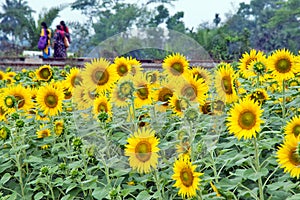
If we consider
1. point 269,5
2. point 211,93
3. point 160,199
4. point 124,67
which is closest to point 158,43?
point 124,67

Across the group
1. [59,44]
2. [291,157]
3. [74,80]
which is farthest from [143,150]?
[59,44]

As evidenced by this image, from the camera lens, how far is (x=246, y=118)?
139 cm

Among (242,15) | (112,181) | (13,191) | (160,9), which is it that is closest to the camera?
(112,181)

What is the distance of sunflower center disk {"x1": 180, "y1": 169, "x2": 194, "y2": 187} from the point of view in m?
1.37

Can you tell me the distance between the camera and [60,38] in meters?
11.6

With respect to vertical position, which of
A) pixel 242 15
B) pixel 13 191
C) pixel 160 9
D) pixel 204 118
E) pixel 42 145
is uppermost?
pixel 242 15

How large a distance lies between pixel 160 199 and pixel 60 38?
33.9ft

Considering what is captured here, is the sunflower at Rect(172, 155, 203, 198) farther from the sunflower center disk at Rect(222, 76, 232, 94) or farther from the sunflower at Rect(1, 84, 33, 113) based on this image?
the sunflower at Rect(1, 84, 33, 113)

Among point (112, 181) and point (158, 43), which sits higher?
point (158, 43)

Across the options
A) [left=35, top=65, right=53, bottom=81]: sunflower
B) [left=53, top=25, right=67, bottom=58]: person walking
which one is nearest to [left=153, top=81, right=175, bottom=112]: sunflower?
[left=35, top=65, right=53, bottom=81]: sunflower

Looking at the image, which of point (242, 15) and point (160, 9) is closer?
point (160, 9)

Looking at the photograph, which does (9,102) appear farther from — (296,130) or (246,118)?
(296,130)

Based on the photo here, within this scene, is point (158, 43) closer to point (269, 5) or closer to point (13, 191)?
point (13, 191)

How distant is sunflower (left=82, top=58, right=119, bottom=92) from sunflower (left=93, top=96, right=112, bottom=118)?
42mm
